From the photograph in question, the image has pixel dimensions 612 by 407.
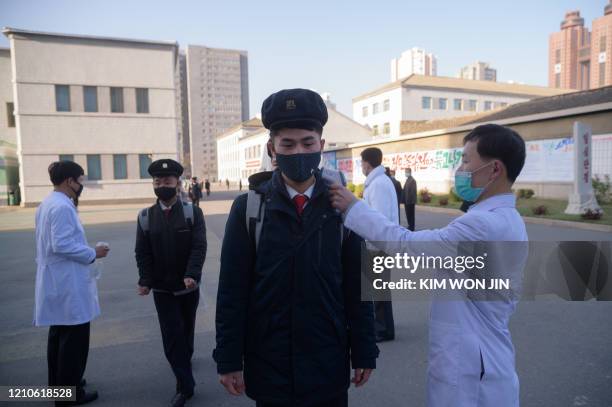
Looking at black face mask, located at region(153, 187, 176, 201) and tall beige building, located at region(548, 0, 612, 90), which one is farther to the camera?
tall beige building, located at region(548, 0, 612, 90)

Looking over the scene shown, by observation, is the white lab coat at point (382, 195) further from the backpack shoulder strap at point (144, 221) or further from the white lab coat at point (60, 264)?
the white lab coat at point (60, 264)

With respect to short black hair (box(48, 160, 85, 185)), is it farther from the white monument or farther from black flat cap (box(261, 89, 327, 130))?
the white monument

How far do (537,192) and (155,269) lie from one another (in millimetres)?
21511

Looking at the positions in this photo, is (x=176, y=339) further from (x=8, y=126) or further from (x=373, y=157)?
(x=8, y=126)

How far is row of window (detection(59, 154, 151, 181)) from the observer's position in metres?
26.3

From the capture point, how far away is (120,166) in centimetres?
2702

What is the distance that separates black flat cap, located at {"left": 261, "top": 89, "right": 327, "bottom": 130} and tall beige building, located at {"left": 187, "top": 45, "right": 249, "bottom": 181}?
115283 mm

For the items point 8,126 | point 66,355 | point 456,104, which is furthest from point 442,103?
point 66,355

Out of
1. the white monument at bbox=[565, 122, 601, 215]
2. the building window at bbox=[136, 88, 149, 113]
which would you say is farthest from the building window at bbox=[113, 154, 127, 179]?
the white monument at bbox=[565, 122, 601, 215]

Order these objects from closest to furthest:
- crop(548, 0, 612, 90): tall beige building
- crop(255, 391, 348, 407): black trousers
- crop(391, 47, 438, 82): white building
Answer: crop(255, 391, 348, 407): black trousers < crop(548, 0, 612, 90): tall beige building < crop(391, 47, 438, 82): white building

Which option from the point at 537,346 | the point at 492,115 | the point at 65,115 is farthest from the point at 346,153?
the point at 537,346

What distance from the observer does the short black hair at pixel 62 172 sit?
10.9 ft

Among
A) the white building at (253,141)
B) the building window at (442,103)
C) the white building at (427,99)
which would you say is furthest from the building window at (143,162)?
the building window at (442,103)

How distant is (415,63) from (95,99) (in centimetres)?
12255
